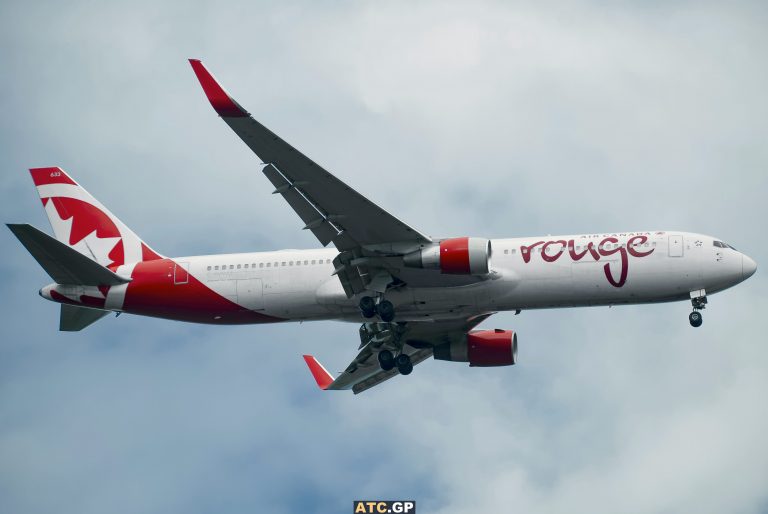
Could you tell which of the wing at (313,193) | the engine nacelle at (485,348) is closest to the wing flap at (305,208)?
the wing at (313,193)

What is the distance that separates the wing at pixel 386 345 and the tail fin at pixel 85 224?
11319 millimetres

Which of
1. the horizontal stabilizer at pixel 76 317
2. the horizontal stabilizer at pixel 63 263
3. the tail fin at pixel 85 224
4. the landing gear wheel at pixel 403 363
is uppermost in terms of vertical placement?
the tail fin at pixel 85 224

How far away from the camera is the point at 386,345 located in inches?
2566

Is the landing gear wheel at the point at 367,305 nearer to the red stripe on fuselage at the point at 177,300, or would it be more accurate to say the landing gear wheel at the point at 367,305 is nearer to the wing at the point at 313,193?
the wing at the point at 313,193

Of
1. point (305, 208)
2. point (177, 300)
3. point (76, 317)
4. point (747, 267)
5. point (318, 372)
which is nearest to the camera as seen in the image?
point (305, 208)

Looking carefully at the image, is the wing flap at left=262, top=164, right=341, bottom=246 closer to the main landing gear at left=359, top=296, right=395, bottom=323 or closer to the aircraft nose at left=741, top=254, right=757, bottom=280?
the main landing gear at left=359, top=296, right=395, bottom=323

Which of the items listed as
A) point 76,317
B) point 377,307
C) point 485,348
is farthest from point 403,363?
point 76,317

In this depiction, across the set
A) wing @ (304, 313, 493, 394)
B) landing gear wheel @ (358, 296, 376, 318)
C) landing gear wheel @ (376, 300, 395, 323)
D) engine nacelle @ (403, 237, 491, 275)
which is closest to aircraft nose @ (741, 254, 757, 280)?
engine nacelle @ (403, 237, 491, 275)

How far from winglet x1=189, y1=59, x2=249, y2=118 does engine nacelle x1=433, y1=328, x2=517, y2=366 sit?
66.1ft

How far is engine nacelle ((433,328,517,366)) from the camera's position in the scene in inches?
2569

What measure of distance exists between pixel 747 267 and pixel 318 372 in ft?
79.9

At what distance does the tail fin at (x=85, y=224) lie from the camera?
209 ft

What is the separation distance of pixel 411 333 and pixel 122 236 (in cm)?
1489

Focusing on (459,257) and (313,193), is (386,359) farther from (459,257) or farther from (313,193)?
(313,193)
